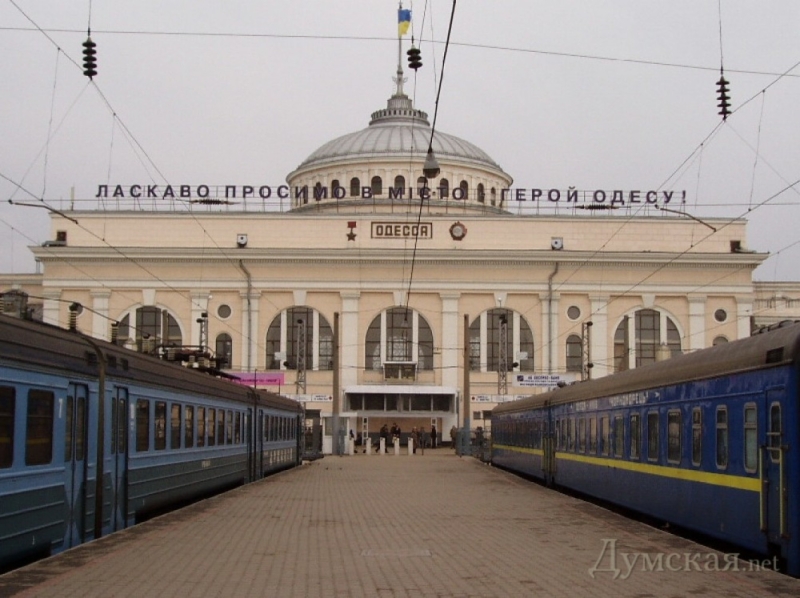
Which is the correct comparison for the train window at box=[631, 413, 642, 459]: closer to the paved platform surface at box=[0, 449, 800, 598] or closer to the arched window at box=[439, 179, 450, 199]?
the paved platform surface at box=[0, 449, 800, 598]

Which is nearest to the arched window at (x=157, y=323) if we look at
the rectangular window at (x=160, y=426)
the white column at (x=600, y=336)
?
the white column at (x=600, y=336)

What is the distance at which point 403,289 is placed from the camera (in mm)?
79562

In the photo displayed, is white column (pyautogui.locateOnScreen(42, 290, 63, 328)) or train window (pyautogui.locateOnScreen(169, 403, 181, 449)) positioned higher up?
white column (pyautogui.locateOnScreen(42, 290, 63, 328))

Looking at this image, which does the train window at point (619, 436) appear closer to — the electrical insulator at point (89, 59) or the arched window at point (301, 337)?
the electrical insulator at point (89, 59)

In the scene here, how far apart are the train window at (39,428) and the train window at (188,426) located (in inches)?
338

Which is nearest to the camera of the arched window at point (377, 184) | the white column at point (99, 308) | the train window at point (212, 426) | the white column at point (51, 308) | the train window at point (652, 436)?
the train window at point (652, 436)

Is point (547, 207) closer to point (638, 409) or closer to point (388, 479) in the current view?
point (388, 479)

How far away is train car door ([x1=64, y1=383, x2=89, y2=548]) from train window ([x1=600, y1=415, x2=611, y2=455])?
437 inches

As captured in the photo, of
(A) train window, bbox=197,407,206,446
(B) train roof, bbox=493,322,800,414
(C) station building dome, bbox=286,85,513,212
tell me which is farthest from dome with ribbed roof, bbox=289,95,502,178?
(B) train roof, bbox=493,322,800,414

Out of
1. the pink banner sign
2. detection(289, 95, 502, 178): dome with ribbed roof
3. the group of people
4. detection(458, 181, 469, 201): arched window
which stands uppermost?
detection(289, 95, 502, 178): dome with ribbed roof

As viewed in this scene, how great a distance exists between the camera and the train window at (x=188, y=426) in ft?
75.2

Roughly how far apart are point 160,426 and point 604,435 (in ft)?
28.7

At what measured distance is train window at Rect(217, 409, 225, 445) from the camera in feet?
89.2

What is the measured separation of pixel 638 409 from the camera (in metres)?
20.5
